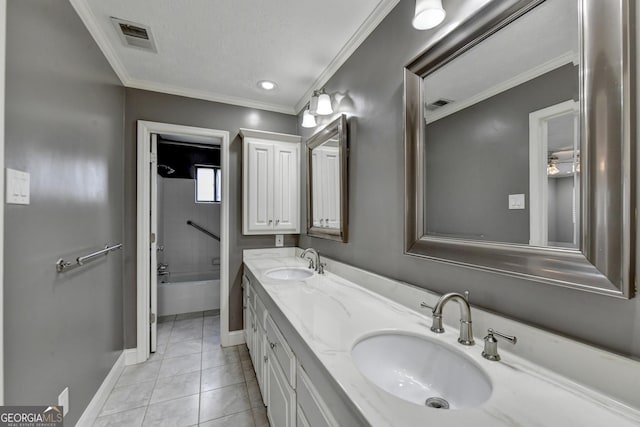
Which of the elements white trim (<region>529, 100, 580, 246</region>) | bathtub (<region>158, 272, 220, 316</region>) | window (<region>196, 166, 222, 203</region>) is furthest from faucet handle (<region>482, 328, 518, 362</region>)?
window (<region>196, 166, 222, 203</region>)

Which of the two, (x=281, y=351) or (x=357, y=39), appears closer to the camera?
(x=281, y=351)

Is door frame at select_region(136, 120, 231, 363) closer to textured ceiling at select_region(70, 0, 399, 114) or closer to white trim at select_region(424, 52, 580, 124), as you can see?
textured ceiling at select_region(70, 0, 399, 114)

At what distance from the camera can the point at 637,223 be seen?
1.97ft

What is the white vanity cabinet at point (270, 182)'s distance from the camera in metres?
2.50

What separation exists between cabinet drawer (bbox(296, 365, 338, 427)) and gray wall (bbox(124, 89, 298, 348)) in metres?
1.78

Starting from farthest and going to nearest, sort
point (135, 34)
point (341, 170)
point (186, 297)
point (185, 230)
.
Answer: point (185, 230), point (186, 297), point (341, 170), point (135, 34)

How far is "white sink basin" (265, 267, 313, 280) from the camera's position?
2.12m

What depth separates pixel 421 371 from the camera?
0.92 m

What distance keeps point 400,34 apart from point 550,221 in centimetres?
112

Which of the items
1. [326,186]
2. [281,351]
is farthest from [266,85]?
[281,351]

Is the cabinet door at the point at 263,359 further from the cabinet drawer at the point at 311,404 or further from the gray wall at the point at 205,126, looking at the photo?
the gray wall at the point at 205,126

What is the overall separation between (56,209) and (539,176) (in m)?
1.93

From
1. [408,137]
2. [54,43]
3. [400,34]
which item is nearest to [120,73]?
[54,43]

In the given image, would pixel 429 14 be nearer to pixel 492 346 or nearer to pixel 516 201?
pixel 516 201
